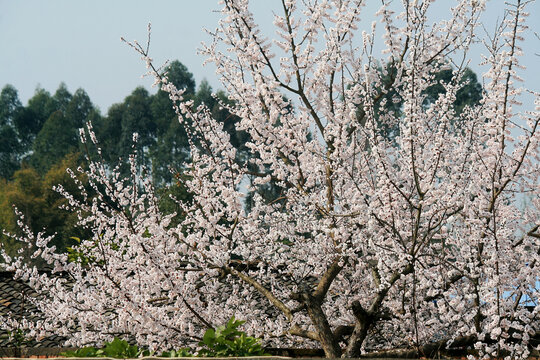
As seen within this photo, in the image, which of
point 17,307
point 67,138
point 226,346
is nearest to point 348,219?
point 226,346

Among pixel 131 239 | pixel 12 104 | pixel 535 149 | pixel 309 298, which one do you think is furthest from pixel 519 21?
pixel 12 104

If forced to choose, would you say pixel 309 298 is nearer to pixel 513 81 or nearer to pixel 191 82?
pixel 513 81

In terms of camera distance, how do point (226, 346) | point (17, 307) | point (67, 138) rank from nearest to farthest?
point (226, 346) → point (17, 307) → point (67, 138)

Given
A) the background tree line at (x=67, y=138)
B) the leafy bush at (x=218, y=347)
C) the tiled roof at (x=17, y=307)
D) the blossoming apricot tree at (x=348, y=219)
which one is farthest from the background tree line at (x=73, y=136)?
the leafy bush at (x=218, y=347)

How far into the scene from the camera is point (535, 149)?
20.1ft

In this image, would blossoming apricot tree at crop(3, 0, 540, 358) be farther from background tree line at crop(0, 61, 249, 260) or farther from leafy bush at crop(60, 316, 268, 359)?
background tree line at crop(0, 61, 249, 260)

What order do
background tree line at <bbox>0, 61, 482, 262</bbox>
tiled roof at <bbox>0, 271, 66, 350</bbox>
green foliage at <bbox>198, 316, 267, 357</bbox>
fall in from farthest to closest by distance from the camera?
1. background tree line at <bbox>0, 61, 482, 262</bbox>
2. tiled roof at <bbox>0, 271, 66, 350</bbox>
3. green foliage at <bbox>198, 316, 267, 357</bbox>

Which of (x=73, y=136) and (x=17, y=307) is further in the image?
(x=73, y=136)

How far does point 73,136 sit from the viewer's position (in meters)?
54.0

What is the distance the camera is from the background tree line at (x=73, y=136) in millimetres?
40438

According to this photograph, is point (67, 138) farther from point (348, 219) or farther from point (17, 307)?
point (348, 219)

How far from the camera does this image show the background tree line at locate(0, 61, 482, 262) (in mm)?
40438

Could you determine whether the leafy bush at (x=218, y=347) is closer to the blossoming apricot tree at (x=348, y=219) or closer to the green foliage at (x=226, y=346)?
the green foliage at (x=226, y=346)

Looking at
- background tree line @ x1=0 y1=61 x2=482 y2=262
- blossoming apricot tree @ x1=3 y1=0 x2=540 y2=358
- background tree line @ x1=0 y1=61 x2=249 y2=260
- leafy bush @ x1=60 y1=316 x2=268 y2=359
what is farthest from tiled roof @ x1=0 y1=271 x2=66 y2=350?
background tree line @ x1=0 y1=61 x2=249 y2=260
